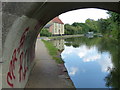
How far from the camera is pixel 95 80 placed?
9352 millimetres

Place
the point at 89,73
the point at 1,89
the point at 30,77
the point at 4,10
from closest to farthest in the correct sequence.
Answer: the point at 4,10, the point at 1,89, the point at 30,77, the point at 89,73

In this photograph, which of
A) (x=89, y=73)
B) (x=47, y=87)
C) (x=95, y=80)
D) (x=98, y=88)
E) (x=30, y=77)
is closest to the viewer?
(x=47, y=87)

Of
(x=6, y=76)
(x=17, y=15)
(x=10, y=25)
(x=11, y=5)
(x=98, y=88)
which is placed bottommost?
(x=98, y=88)

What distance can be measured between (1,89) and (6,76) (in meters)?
0.30

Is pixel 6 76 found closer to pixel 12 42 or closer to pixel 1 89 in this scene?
pixel 1 89

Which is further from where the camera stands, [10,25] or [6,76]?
[6,76]

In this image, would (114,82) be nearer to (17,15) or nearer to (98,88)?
(98,88)

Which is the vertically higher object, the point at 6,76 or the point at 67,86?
the point at 6,76

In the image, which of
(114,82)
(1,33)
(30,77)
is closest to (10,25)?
(1,33)

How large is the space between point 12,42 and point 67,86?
3.64 m

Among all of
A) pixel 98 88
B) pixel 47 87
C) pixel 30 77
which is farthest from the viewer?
pixel 98 88

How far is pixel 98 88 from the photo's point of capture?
26.5 ft

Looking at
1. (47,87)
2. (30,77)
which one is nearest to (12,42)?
(47,87)

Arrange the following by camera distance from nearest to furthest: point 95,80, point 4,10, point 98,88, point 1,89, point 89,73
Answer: point 4,10, point 1,89, point 98,88, point 95,80, point 89,73
